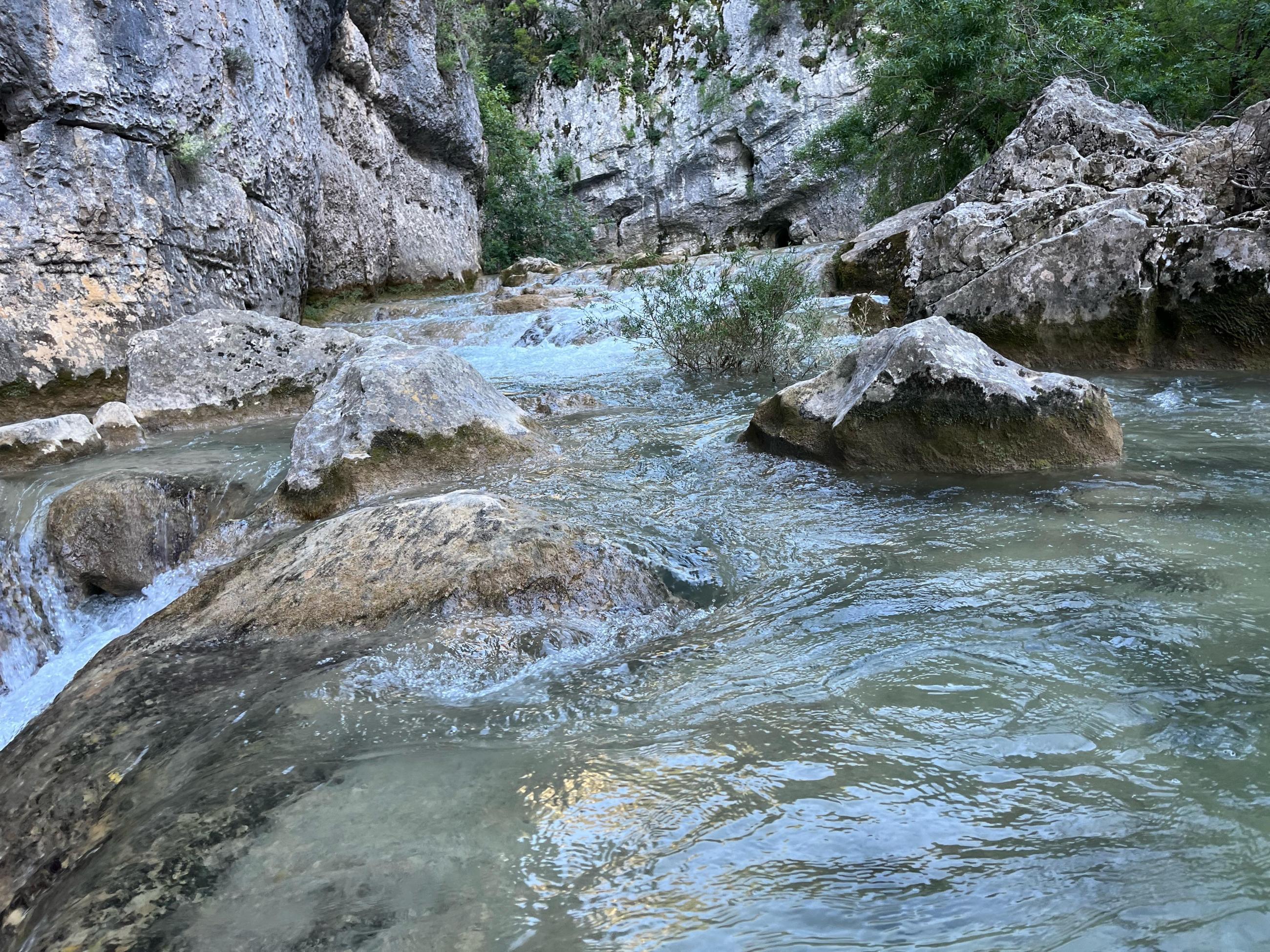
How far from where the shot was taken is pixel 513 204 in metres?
22.6

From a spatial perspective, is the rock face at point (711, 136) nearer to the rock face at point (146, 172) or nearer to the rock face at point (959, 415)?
the rock face at point (146, 172)

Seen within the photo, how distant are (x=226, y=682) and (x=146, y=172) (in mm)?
8245

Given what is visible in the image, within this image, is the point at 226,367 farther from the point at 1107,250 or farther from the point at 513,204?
the point at 513,204

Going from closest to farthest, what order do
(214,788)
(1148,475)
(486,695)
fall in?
(214,788), (486,695), (1148,475)

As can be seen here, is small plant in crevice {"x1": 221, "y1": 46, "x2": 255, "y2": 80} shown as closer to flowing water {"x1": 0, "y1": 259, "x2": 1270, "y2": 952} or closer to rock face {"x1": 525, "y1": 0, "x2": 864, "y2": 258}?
flowing water {"x1": 0, "y1": 259, "x2": 1270, "y2": 952}

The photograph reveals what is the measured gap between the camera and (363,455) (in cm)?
431

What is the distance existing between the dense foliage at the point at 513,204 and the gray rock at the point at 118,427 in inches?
663

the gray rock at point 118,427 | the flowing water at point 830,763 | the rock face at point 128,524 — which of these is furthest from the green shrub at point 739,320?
the gray rock at point 118,427

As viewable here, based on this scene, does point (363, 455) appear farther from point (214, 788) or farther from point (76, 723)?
point (214, 788)

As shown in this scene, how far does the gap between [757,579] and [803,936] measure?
5.73 feet

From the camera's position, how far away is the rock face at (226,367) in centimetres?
631

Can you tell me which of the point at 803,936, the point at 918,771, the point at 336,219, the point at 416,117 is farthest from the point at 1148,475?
the point at 416,117

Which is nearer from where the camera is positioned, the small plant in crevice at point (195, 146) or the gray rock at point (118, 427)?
the gray rock at point (118, 427)

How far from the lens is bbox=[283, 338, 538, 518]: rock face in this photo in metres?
4.22
